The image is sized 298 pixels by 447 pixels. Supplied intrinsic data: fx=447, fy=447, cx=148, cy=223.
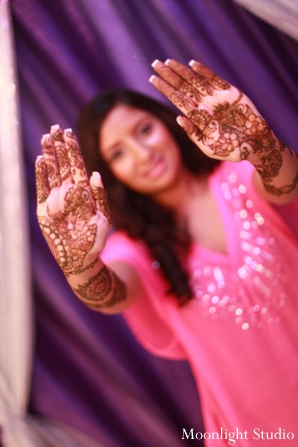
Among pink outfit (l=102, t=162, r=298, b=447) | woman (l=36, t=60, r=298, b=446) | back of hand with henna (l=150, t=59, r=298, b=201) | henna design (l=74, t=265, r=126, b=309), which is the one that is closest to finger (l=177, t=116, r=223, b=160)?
back of hand with henna (l=150, t=59, r=298, b=201)

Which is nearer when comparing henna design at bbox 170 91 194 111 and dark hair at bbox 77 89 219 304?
henna design at bbox 170 91 194 111

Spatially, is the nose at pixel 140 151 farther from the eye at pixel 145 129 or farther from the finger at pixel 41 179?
the finger at pixel 41 179

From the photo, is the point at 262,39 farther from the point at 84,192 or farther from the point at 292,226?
the point at 84,192

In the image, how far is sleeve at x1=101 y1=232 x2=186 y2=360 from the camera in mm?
1082

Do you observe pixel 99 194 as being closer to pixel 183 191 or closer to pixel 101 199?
pixel 101 199

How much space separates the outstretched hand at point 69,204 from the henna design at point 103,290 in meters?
0.08

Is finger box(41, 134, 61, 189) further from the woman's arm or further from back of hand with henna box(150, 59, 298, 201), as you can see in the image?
back of hand with henna box(150, 59, 298, 201)

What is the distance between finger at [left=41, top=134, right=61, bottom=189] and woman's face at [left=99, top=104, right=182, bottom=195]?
0.15 m

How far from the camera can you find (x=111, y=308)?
3.33 ft

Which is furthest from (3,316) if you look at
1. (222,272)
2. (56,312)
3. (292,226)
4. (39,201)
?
(292,226)

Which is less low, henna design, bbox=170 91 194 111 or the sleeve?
henna design, bbox=170 91 194 111

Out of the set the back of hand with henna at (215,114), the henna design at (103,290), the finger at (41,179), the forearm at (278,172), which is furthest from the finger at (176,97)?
the henna design at (103,290)

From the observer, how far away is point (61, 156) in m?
0.85

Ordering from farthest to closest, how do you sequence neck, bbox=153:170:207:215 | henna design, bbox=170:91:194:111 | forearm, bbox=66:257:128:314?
neck, bbox=153:170:207:215 < forearm, bbox=66:257:128:314 < henna design, bbox=170:91:194:111
